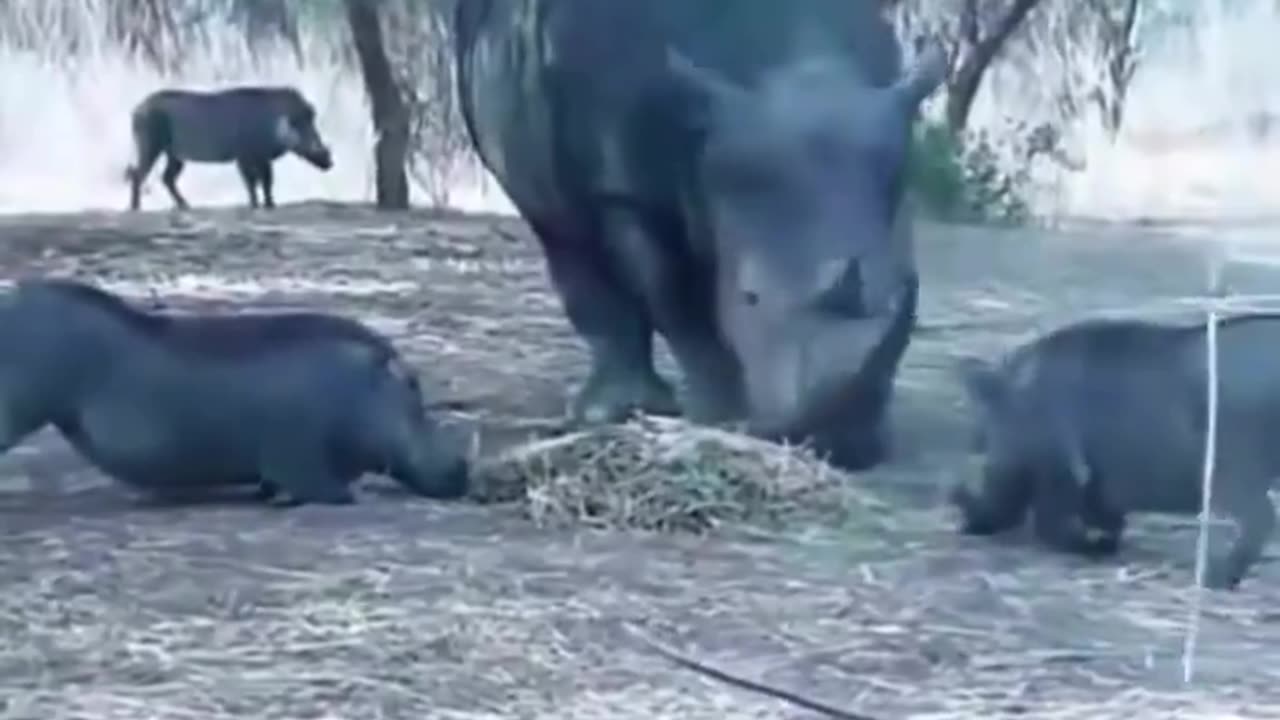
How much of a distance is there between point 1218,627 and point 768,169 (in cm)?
82

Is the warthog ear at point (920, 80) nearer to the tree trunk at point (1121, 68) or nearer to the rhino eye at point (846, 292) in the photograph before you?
the rhino eye at point (846, 292)

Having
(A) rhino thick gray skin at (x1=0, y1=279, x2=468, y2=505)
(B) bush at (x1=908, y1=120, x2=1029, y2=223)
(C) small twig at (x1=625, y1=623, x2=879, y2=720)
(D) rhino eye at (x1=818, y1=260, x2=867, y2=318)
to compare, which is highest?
(B) bush at (x1=908, y1=120, x2=1029, y2=223)

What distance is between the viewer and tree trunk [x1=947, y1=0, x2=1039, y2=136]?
4781 millimetres

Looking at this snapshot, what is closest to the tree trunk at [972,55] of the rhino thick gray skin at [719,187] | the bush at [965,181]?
the bush at [965,181]

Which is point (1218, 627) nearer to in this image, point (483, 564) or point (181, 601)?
point (483, 564)

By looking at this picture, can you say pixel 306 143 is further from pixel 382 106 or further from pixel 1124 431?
pixel 1124 431

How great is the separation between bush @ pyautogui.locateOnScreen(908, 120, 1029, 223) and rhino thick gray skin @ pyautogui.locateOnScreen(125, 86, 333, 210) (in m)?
1.08

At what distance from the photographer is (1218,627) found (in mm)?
2652

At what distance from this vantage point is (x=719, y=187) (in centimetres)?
325

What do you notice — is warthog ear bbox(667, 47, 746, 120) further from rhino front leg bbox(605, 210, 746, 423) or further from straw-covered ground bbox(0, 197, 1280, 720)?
straw-covered ground bbox(0, 197, 1280, 720)

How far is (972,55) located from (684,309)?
4.89ft

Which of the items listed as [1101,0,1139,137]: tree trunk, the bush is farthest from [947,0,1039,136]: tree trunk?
[1101,0,1139,137]: tree trunk

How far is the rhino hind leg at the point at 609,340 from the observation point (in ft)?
12.2

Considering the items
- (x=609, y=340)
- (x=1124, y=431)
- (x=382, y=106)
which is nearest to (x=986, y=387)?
(x=1124, y=431)
